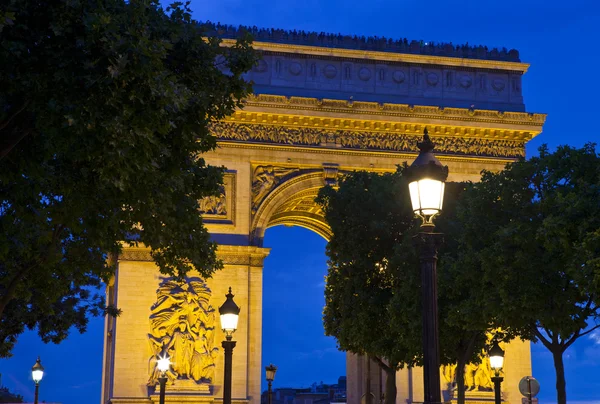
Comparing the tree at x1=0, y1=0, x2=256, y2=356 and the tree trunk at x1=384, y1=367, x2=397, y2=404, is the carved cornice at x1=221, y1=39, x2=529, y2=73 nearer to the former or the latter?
the tree trunk at x1=384, y1=367, x2=397, y2=404

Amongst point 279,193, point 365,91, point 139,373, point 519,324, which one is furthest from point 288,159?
point 519,324

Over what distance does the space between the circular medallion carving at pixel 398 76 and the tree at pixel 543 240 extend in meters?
11.1

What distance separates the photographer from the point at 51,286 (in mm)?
19094

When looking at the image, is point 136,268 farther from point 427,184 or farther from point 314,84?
point 427,184

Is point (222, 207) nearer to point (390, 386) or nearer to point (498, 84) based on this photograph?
point (390, 386)

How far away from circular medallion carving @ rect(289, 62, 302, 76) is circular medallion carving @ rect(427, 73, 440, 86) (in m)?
Result: 4.61

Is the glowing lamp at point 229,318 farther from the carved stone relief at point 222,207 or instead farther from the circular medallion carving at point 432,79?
the circular medallion carving at point 432,79

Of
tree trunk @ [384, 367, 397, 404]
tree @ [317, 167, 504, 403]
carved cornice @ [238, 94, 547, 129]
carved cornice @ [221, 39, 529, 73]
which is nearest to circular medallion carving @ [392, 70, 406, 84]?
carved cornice @ [221, 39, 529, 73]

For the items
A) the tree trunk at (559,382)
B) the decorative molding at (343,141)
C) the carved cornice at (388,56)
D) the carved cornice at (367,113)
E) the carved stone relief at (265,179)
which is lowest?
the tree trunk at (559,382)

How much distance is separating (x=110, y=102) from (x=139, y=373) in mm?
20473

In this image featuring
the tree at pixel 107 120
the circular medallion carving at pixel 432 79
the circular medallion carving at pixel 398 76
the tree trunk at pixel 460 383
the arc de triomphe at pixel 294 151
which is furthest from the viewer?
the circular medallion carving at pixel 432 79

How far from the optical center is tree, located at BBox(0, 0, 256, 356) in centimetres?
1202

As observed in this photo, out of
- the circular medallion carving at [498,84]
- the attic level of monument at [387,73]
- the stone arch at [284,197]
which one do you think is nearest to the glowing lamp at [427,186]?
the stone arch at [284,197]

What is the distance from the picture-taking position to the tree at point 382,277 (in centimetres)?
2623
